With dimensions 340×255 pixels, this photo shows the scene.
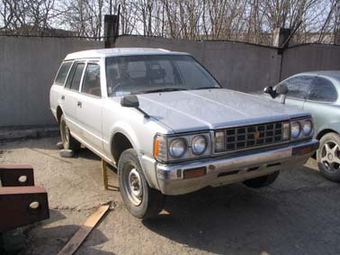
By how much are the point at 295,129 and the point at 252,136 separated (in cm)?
60

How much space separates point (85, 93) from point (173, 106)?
1.75m

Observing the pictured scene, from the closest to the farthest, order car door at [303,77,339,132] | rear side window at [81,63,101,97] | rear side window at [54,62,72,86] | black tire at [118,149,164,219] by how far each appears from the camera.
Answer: black tire at [118,149,164,219] < rear side window at [81,63,101,97] < car door at [303,77,339,132] < rear side window at [54,62,72,86]

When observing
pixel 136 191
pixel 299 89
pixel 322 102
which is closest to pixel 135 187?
pixel 136 191

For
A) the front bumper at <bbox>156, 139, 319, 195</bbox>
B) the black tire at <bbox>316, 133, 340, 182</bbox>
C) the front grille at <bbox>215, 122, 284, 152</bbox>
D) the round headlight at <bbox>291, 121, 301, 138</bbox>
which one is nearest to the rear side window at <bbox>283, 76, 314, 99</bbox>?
the black tire at <bbox>316, 133, 340, 182</bbox>

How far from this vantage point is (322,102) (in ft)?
18.5

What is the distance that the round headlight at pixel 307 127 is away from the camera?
12.9 ft

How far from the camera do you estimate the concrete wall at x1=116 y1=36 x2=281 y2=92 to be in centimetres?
867

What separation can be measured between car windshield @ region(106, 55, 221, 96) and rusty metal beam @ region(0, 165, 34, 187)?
129 centimetres

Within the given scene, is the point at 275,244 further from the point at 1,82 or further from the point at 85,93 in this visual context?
the point at 1,82

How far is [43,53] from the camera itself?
787 centimetres

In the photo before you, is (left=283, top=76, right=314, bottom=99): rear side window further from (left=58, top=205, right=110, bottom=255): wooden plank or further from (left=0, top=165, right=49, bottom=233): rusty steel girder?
(left=0, top=165, right=49, bottom=233): rusty steel girder

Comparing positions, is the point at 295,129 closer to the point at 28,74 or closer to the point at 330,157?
the point at 330,157

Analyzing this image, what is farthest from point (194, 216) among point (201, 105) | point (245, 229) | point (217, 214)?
point (201, 105)

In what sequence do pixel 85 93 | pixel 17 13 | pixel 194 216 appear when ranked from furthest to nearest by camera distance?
pixel 17 13, pixel 85 93, pixel 194 216
